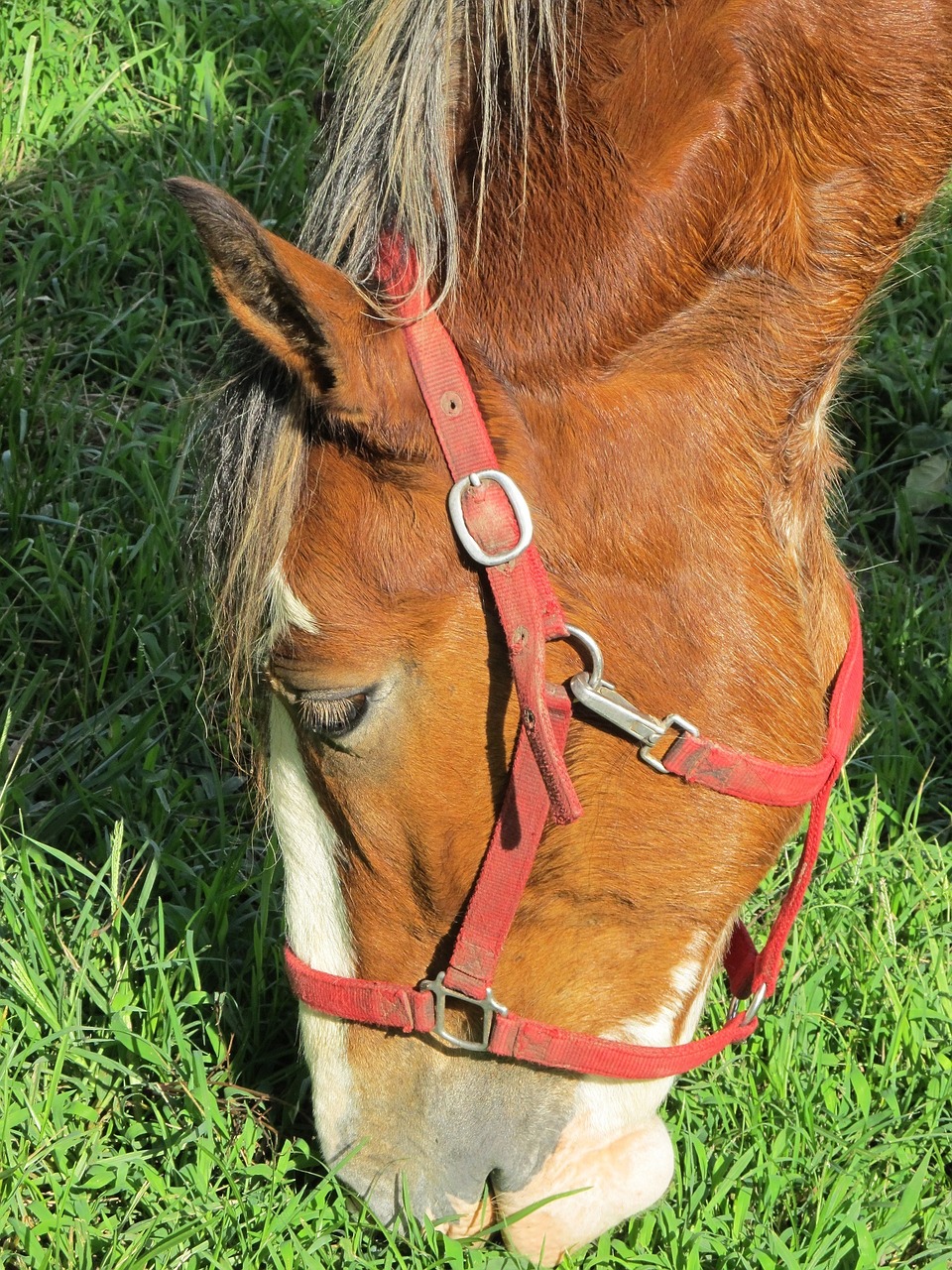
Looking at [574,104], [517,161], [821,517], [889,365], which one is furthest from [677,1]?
[889,365]

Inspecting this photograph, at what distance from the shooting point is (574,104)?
1.64 m

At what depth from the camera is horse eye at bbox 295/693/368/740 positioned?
1675 millimetres

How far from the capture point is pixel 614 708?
1677mm

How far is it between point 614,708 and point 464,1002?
493 millimetres

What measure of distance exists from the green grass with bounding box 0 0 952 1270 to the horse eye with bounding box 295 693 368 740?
489 millimetres

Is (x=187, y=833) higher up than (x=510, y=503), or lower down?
lower down

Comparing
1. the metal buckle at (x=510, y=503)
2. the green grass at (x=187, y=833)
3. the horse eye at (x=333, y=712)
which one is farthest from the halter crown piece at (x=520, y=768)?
the green grass at (x=187, y=833)

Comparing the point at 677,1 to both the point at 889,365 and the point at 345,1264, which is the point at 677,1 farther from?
the point at 889,365

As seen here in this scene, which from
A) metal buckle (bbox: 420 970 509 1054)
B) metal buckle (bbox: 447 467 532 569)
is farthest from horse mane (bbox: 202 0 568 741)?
metal buckle (bbox: 420 970 509 1054)

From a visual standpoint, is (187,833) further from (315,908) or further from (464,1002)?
(464,1002)

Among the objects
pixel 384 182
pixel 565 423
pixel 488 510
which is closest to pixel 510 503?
pixel 488 510

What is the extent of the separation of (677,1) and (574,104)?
0.18 m

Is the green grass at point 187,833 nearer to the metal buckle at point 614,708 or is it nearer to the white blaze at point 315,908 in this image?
the white blaze at point 315,908

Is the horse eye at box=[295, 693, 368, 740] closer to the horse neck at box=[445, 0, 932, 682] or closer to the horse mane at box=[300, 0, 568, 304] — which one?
the horse neck at box=[445, 0, 932, 682]
